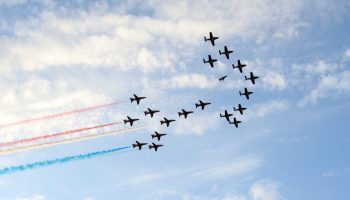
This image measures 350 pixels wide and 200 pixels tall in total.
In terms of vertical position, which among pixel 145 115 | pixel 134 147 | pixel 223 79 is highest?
pixel 223 79

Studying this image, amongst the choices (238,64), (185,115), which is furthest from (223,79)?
(185,115)

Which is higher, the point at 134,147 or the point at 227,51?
the point at 227,51

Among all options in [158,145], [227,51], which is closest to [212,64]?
[227,51]

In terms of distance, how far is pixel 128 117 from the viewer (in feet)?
470

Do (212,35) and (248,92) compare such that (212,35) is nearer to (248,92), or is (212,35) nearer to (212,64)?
(212,64)

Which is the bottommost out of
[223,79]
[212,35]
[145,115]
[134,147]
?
[134,147]

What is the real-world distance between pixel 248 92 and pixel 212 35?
2180cm

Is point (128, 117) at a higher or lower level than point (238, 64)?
lower

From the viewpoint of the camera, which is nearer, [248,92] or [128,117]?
[128,117]

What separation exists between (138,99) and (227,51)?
3146cm

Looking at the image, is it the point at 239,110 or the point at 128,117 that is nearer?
the point at 128,117

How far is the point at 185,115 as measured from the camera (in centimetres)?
14888

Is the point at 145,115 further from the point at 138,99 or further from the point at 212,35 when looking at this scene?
the point at 212,35

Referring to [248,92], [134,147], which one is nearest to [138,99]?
[134,147]
